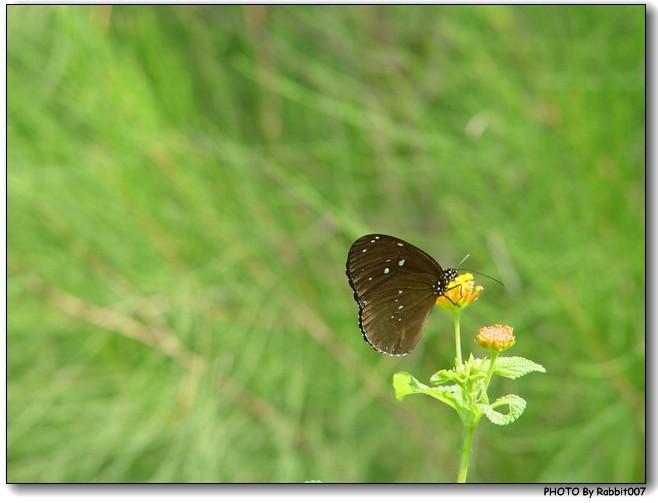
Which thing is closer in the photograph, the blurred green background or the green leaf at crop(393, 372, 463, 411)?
the green leaf at crop(393, 372, 463, 411)

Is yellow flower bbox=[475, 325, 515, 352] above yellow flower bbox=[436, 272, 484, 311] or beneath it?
beneath

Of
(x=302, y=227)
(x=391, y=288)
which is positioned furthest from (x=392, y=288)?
(x=302, y=227)

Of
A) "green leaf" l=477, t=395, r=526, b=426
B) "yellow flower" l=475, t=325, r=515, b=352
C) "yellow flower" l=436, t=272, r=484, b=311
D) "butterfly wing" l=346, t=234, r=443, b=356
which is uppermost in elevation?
"butterfly wing" l=346, t=234, r=443, b=356

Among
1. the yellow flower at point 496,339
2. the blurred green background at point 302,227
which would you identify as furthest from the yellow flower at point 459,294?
the blurred green background at point 302,227

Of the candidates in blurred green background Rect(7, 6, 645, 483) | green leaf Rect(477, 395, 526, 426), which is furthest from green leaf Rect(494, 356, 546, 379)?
blurred green background Rect(7, 6, 645, 483)

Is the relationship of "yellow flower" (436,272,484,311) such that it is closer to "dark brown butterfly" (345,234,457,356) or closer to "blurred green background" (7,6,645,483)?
"dark brown butterfly" (345,234,457,356)

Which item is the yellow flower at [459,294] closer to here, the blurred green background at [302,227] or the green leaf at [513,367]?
the green leaf at [513,367]
